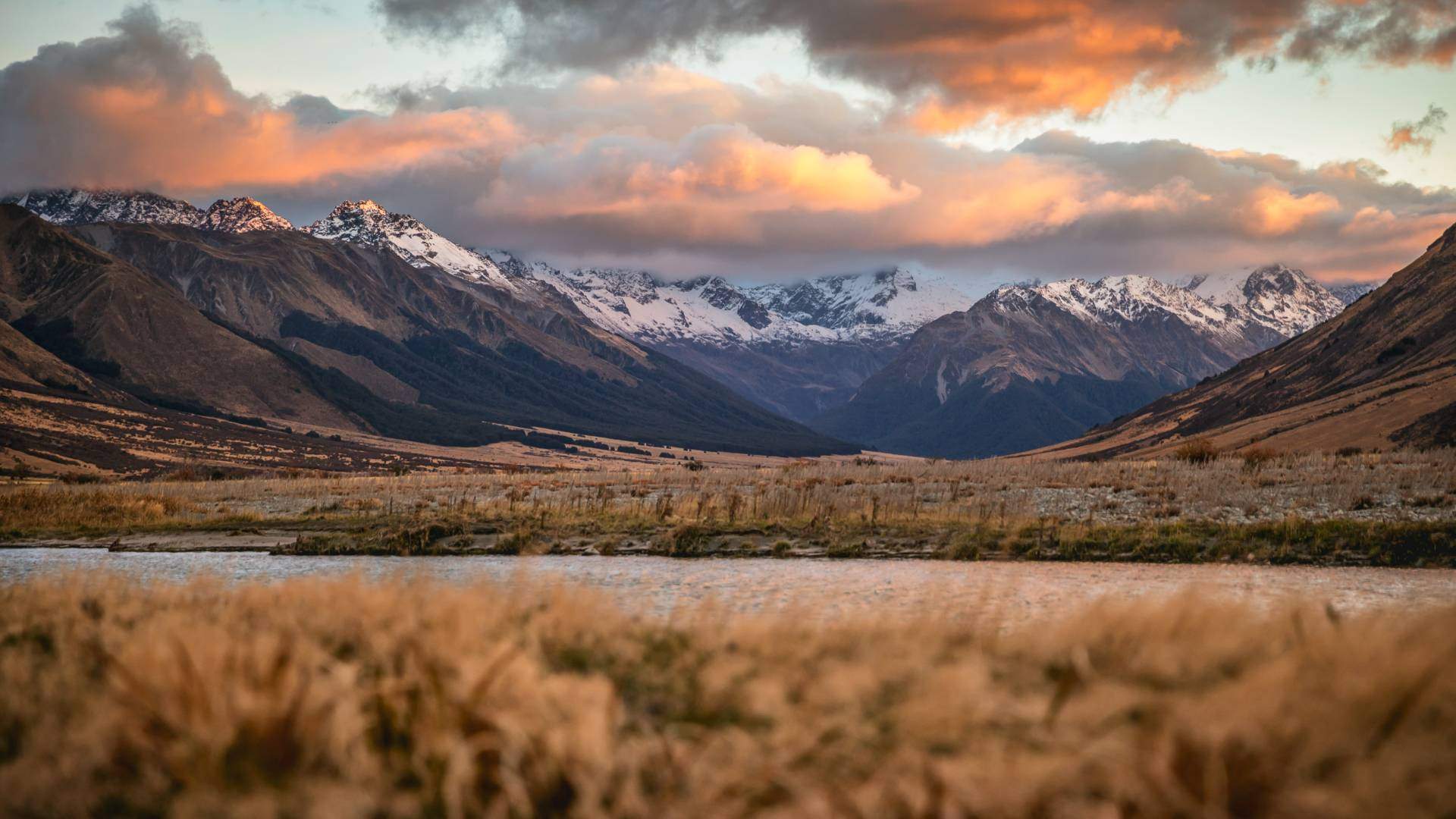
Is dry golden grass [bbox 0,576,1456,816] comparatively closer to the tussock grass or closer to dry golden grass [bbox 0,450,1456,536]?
dry golden grass [bbox 0,450,1456,536]

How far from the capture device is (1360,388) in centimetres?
13088

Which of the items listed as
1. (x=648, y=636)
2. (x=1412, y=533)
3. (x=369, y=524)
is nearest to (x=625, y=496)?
(x=369, y=524)

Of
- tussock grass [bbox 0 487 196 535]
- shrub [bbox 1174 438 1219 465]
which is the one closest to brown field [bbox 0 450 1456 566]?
tussock grass [bbox 0 487 196 535]

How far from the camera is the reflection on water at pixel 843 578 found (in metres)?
17.6

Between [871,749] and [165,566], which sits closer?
[871,749]

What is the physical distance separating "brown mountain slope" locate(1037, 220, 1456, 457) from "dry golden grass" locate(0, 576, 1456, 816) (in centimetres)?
7635

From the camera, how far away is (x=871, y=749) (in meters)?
6.73

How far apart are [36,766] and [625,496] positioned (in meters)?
44.3

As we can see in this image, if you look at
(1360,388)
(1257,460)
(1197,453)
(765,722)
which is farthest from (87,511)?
(1360,388)

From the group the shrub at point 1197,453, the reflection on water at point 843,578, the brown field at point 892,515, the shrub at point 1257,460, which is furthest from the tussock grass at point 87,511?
the shrub at point 1197,453

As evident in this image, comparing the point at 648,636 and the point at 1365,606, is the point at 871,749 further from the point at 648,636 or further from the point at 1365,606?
the point at 1365,606

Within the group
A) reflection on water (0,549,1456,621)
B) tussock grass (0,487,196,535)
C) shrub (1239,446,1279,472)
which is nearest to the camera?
reflection on water (0,549,1456,621)

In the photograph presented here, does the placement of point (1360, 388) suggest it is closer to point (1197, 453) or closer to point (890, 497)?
point (1197, 453)

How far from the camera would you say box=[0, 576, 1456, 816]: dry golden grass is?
585 centimetres
